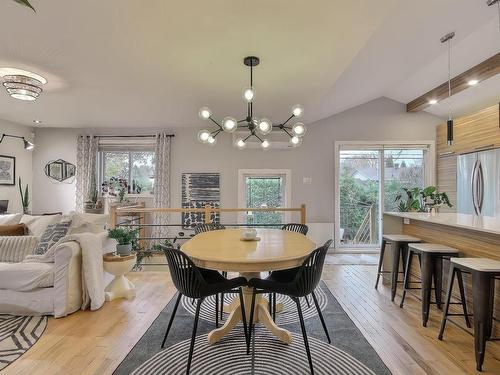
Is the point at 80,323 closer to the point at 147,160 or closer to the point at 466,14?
the point at 147,160

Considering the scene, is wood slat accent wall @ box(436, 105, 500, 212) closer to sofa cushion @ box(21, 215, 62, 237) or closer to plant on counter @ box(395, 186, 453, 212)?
plant on counter @ box(395, 186, 453, 212)

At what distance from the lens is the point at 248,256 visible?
2.22 meters

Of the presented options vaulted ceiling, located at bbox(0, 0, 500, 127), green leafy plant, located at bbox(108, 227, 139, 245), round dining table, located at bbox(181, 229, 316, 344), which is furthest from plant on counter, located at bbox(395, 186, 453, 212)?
green leafy plant, located at bbox(108, 227, 139, 245)

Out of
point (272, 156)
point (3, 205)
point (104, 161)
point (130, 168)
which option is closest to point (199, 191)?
point (130, 168)

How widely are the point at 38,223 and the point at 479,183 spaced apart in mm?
5968

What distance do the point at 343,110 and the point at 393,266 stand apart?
3.34 m

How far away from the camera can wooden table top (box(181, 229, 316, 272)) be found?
2.13 meters

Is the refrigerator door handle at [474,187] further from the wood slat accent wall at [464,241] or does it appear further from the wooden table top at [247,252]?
the wooden table top at [247,252]

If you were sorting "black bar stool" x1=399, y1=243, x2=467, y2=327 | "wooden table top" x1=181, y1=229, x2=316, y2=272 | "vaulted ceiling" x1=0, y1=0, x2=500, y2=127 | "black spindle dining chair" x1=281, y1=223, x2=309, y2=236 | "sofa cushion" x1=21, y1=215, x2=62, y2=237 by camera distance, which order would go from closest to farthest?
"wooden table top" x1=181, y1=229, x2=316, y2=272 → "vaulted ceiling" x1=0, y1=0, x2=500, y2=127 → "black bar stool" x1=399, y1=243, x2=467, y2=327 → "sofa cushion" x1=21, y1=215, x2=62, y2=237 → "black spindle dining chair" x1=281, y1=223, x2=309, y2=236

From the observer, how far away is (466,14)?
2963 millimetres

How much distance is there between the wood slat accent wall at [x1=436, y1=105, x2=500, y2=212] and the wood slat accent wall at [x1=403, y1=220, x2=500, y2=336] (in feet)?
5.84

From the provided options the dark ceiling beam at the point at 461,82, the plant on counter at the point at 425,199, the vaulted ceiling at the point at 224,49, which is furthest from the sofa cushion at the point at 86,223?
the dark ceiling beam at the point at 461,82

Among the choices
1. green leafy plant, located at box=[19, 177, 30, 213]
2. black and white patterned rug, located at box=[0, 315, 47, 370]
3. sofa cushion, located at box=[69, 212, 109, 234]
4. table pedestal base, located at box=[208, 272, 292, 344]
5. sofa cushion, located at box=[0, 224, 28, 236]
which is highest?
green leafy plant, located at box=[19, 177, 30, 213]

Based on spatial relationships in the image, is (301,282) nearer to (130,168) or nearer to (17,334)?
(17,334)
